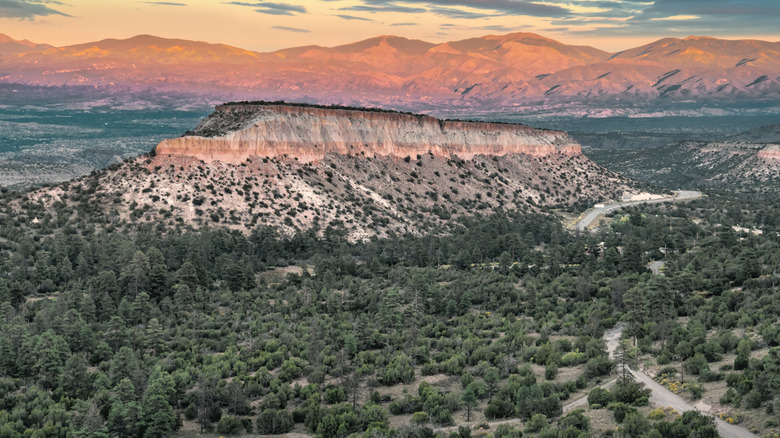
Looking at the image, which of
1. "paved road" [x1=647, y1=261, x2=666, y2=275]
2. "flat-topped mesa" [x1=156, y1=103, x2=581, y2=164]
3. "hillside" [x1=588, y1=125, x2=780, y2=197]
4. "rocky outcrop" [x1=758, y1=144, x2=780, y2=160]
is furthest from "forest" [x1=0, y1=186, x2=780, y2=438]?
"rocky outcrop" [x1=758, y1=144, x2=780, y2=160]

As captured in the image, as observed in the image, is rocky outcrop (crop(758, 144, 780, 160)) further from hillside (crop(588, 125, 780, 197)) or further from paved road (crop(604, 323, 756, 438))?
paved road (crop(604, 323, 756, 438))

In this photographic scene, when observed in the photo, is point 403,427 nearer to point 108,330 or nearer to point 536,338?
point 536,338

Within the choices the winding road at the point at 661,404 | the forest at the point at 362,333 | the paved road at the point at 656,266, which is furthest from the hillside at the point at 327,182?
the winding road at the point at 661,404

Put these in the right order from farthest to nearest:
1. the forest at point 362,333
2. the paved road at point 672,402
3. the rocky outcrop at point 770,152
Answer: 1. the rocky outcrop at point 770,152
2. the forest at point 362,333
3. the paved road at point 672,402

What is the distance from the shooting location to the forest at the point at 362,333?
37.9m

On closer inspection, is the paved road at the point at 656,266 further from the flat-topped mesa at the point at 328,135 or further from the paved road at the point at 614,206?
the flat-topped mesa at the point at 328,135

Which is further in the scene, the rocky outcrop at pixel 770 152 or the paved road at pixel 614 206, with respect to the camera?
the rocky outcrop at pixel 770 152

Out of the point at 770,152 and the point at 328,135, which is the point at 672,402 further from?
the point at 770,152

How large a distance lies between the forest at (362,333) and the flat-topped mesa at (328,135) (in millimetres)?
15112

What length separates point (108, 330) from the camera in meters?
51.7

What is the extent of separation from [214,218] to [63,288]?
2182 cm

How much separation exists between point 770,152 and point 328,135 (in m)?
126

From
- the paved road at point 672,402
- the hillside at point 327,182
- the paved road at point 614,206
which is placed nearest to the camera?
the paved road at point 672,402

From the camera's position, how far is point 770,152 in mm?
185125
